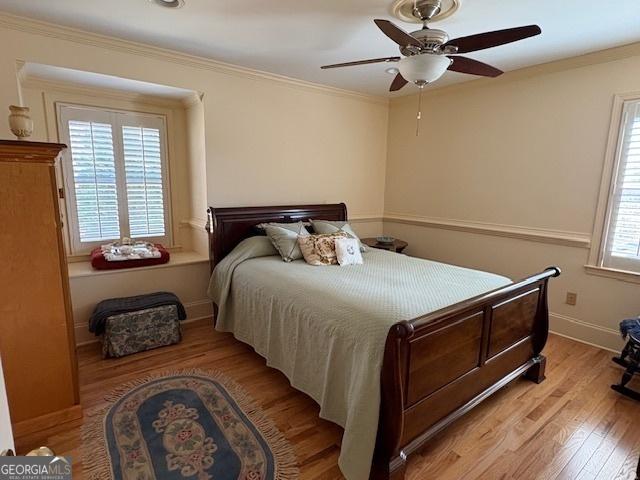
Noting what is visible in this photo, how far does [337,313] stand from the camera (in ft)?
6.30

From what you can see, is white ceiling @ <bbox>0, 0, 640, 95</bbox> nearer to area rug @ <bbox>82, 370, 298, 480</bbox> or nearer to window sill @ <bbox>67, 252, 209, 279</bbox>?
window sill @ <bbox>67, 252, 209, 279</bbox>

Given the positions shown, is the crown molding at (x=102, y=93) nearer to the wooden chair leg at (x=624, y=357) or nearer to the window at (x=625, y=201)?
the window at (x=625, y=201)

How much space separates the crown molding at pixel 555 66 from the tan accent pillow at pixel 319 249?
2.22 m

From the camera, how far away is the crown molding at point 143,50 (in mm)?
2398

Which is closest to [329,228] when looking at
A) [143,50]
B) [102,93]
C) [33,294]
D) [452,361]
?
[452,361]

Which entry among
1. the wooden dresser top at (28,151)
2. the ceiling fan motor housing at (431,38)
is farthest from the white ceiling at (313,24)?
the wooden dresser top at (28,151)

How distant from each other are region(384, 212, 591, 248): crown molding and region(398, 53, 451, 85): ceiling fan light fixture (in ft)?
6.88

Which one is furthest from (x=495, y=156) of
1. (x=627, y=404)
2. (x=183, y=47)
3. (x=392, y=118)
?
(x=183, y=47)

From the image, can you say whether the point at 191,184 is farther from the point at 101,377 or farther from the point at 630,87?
the point at 630,87

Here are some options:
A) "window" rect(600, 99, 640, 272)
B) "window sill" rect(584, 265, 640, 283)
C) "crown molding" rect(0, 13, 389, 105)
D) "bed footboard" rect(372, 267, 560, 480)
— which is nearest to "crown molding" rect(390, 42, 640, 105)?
"window" rect(600, 99, 640, 272)

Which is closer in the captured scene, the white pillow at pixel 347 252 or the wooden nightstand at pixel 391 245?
the white pillow at pixel 347 252

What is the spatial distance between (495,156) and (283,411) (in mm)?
3092

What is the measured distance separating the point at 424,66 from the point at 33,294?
8.02 feet

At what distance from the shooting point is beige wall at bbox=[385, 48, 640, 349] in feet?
9.58
